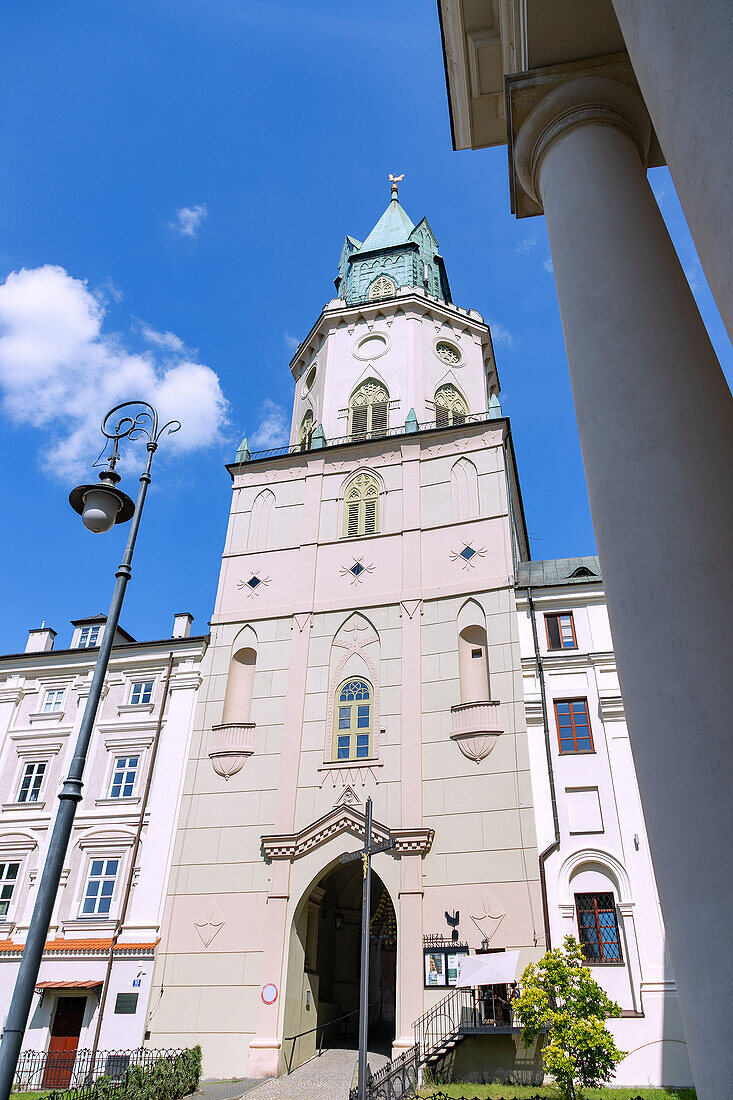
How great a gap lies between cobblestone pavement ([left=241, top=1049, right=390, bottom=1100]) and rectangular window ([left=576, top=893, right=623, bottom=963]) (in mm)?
6686

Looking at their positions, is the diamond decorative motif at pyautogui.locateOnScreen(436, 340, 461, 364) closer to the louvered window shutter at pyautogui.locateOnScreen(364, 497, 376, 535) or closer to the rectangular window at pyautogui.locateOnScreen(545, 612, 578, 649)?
the louvered window shutter at pyautogui.locateOnScreen(364, 497, 376, 535)

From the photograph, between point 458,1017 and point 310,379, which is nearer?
point 458,1017

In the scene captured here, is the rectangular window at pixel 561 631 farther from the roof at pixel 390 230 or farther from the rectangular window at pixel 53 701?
the roof at pixel 390 230

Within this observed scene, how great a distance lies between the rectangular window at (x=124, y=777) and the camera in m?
28.2

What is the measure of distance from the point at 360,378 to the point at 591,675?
18.2m

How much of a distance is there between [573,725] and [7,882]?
20.2 m

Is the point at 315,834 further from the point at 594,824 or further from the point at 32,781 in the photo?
the point at 32,781

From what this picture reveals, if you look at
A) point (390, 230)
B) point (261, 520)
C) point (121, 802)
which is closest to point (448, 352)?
point (390, 230)

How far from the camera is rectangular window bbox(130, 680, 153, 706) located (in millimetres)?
30359

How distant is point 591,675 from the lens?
26.1 meters

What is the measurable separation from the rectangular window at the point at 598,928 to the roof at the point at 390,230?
34.8 m

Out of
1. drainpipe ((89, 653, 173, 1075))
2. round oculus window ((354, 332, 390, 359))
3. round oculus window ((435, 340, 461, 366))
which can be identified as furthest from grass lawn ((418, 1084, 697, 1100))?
round oculus window ((354, 332, 390, 359))

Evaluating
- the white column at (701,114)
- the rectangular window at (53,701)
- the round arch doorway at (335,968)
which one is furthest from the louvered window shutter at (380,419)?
the white column at (701,114)

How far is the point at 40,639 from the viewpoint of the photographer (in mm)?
35812
